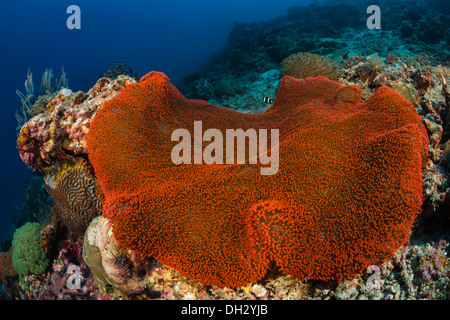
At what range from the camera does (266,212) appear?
7.38 ft

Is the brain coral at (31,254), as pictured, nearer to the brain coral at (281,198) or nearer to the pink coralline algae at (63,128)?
the pink coralline algae at (63,128)

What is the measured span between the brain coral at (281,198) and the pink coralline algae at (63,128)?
0.87 meters

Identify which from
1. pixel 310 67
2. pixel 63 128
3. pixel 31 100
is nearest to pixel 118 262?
pixel 63 128

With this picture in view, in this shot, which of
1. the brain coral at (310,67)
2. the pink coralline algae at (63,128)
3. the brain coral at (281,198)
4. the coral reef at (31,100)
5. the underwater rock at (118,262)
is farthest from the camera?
the brain coral at (310,67)

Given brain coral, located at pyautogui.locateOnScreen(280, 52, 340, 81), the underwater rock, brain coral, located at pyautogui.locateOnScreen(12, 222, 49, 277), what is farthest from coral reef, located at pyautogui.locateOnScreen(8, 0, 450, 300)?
brain coral, located at pyautogui.locateOnScreen(280, 52, 340, 81)

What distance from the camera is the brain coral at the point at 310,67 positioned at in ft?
20.1

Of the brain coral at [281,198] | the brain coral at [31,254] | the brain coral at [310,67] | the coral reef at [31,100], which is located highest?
the brain coral at [310,67]

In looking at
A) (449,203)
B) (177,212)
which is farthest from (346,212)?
(177,212)

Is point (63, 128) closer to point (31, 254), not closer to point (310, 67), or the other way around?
point (31, 254)

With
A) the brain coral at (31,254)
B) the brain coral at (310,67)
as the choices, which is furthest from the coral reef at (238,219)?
the brain coral at (310,67)

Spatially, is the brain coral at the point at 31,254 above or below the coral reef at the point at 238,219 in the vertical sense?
below

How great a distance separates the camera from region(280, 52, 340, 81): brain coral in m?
6.14
